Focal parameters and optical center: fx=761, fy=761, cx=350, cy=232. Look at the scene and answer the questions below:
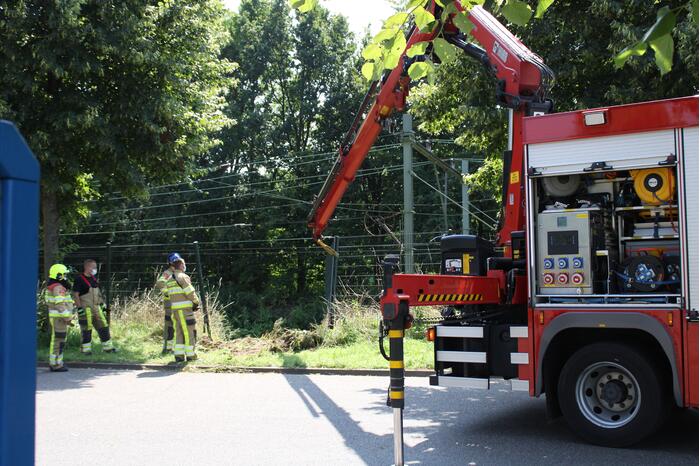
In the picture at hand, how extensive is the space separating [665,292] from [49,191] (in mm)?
12495

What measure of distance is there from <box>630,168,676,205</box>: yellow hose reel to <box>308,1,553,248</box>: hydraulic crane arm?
6.44ft

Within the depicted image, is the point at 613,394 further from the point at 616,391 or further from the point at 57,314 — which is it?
the point at 57,314

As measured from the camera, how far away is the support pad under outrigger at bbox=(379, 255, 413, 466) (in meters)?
5.94

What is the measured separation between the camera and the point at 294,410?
8766 millimetres

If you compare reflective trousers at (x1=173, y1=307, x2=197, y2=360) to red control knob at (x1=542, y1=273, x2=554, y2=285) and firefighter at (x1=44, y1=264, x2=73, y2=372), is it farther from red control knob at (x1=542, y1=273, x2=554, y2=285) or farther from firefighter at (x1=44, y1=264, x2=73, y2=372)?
red control knob at (x1=542, y1=273, x2=554, y2=285)

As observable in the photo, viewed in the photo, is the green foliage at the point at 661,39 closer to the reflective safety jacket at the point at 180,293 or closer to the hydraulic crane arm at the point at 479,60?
the hydraulic crane arm at the point at 479,60

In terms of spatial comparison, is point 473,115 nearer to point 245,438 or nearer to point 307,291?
point 245,438

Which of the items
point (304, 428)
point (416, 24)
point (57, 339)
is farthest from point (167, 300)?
point (416, 24)

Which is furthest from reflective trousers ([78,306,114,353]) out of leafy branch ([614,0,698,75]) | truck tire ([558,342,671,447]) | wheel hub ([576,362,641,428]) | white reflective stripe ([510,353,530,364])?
leafy branch ([614,0,698,75])

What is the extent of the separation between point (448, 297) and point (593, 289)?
1335mm

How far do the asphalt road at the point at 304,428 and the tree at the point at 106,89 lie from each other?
19.3 ft

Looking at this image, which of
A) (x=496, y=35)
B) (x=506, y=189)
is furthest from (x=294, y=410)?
(x=496, y=35)

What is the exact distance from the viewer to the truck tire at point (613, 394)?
6422mm

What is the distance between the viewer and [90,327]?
14344 millimetres
